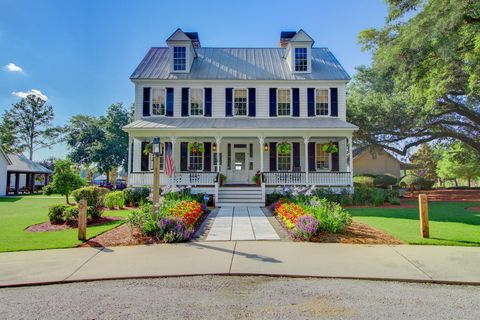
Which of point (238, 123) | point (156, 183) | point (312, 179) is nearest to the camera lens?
point (156, 183)

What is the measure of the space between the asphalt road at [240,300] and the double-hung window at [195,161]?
12475 millimetres

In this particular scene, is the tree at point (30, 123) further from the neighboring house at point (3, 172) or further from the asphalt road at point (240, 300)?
the asphalt road at point (240, 300)

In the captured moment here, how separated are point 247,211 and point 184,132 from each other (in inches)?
225

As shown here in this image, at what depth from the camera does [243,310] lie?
3510 mm

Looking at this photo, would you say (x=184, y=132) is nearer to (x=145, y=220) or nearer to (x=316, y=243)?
(x=145, y=220)

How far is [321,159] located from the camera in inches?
669

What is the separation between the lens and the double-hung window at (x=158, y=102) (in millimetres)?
17016

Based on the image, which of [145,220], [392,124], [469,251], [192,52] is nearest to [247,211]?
[145,220]

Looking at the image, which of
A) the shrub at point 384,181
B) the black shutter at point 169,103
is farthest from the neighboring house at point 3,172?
the shrub at point 384,181

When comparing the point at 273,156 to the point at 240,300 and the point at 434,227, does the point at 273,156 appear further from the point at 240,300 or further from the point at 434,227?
the point at 240,300

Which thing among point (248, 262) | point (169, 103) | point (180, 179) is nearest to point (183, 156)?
point (180, 179)

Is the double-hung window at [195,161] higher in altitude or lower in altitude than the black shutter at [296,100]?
lower

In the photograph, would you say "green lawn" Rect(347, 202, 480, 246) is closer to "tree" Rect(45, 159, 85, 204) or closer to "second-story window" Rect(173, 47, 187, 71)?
"second-story window" Rect(173, 47, 187, 71)

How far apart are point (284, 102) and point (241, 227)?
34.4 feet
